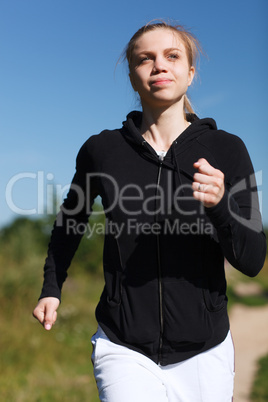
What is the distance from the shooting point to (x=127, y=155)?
88.6 inches

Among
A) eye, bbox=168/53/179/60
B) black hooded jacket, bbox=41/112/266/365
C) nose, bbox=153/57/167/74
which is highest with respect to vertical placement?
eye, bbox=168/53/179/60

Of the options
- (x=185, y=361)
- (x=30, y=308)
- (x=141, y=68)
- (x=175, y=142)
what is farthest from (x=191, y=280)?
(x=30, y=308)

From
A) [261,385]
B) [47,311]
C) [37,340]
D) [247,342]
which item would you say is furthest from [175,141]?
[247,342]

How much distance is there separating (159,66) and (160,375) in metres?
1.37

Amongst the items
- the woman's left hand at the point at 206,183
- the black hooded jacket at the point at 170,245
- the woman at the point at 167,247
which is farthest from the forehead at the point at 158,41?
the woman's left hand at the point at 206,183

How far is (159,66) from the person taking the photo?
2184 mm

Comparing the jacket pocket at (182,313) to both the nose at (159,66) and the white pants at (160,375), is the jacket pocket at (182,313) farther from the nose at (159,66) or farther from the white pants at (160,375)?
the nose at (159,66)

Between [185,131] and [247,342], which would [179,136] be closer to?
[185,131]

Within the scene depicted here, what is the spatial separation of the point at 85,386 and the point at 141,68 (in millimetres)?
Result: 5710

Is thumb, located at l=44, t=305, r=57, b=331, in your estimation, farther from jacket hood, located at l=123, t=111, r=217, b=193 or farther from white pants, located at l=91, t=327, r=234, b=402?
jacket hood, located at l=123, t=111, r=217, b=193

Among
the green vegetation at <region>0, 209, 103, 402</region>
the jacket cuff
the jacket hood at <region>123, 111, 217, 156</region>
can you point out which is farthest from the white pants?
the green vegetation at <region>0, 209, 103, 402</region>

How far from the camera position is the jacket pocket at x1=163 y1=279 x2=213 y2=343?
6.75 feet

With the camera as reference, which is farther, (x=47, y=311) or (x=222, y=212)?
(x=47, y=311)

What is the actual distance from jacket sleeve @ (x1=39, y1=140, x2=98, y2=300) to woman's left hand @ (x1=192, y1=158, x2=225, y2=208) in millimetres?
802
